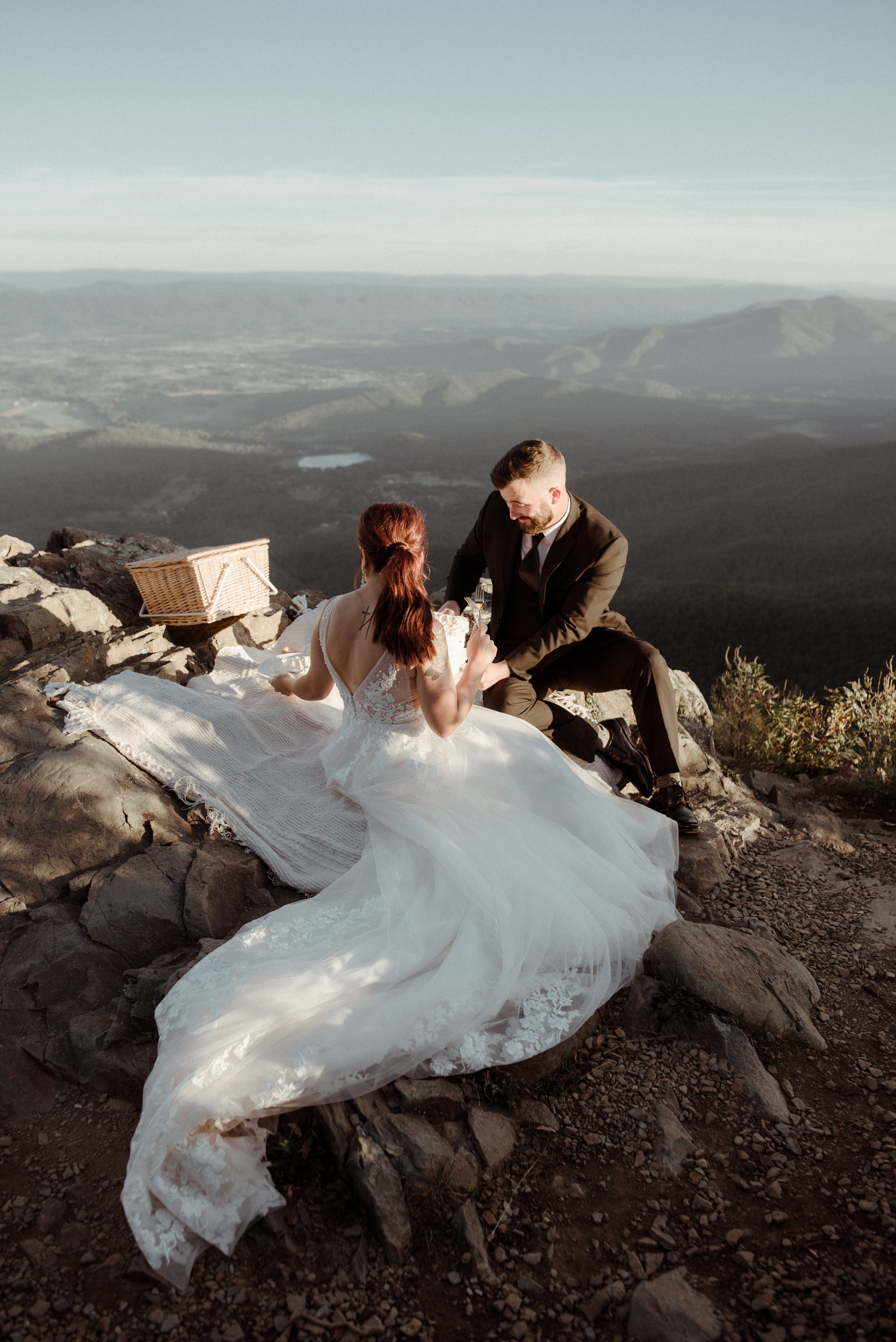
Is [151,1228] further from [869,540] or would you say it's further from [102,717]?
[869,540]

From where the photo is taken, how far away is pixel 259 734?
4.23 m

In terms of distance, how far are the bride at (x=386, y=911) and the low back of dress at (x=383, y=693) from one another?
0.03 feet

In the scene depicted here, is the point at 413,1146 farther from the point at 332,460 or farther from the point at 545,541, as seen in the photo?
the point at 332,460

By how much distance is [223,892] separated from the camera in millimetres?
3496

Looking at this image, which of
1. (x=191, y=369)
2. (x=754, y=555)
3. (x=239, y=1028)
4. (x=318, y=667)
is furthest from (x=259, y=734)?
(x=191, y=369)

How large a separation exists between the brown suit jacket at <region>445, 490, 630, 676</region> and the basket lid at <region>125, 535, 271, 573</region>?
5.32 feet

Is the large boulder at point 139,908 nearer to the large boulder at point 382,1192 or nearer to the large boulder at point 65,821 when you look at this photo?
the large boulder at point 65,821

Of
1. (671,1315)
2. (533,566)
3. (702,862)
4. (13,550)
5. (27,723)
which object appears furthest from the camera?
(13,550)

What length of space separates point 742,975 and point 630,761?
64.3 inches

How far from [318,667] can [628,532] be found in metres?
44.5

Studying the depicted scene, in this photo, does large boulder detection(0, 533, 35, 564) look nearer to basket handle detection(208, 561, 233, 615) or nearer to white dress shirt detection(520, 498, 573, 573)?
basket handle detection(208, 561, 233, 615)

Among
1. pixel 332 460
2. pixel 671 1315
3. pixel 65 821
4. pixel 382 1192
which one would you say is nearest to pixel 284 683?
pixel 65 821

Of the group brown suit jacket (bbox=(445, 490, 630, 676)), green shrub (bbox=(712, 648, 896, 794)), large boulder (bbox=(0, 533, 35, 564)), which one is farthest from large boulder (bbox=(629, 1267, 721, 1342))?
large boulder (bbox=(0, 533, 35, 564))

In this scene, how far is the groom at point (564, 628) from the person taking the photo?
14.8ft
